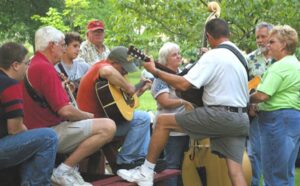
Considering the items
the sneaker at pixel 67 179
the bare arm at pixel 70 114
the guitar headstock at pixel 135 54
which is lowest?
the sneaker at pixel 67 179

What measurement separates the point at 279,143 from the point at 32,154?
2590 mm

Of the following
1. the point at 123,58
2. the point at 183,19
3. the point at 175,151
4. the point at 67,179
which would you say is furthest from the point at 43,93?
the point at 183,19

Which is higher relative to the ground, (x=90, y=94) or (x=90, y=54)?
(x=90, y=54)

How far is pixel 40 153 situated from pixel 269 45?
8.72 ft

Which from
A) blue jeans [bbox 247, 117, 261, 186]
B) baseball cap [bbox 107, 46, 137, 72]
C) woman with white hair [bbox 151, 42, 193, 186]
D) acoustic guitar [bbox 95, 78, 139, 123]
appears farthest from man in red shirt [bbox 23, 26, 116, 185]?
blue jeans [bbox 247, 117, 261, 186]

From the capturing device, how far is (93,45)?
7.30 m

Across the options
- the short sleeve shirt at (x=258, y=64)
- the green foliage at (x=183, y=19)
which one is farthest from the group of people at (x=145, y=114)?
the green foliage at (x=183, y=19)

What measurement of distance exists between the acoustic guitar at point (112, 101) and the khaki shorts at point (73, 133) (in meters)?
0.53

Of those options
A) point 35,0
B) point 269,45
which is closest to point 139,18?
point 35,0

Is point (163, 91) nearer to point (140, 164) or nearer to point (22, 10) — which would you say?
point (140, 164)

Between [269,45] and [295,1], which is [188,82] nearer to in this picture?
[269,45]

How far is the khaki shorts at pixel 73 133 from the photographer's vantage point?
504 centimetres

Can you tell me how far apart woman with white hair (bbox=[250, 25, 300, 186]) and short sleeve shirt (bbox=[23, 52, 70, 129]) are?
79.5 inches

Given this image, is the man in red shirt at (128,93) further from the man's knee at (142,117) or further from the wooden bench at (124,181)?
the wooden bench at (124,181)
